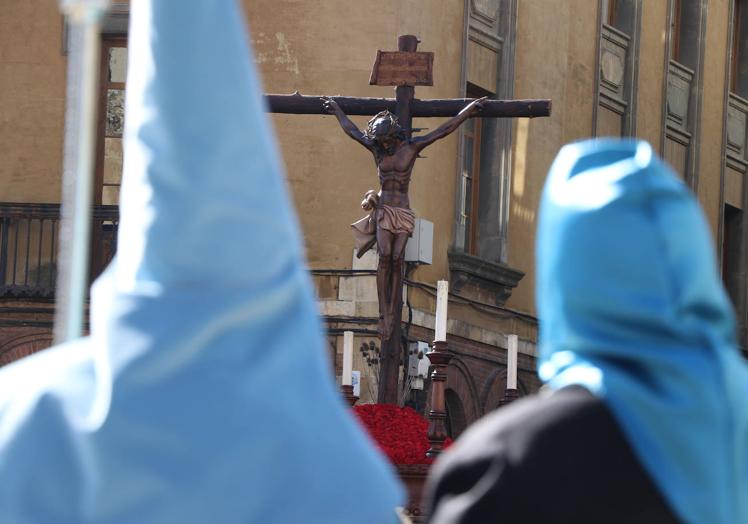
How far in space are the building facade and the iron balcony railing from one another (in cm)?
2

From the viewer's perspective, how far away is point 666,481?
2711 millimetres

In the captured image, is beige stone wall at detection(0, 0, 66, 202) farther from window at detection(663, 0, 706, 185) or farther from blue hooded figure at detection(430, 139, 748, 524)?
blue hooded figure at detection(430, 139, 748, 524)

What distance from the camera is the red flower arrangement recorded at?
27.9 ft

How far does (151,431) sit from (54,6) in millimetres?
17202

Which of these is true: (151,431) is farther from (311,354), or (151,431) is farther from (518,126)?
(518,126)

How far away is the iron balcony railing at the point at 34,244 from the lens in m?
18.3

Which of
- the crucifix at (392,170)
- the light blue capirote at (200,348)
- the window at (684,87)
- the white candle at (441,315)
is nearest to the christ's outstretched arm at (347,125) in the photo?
the crucifix at (392,170)

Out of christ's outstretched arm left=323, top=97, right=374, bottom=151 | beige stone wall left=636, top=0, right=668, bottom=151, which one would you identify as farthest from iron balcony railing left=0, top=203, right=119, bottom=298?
beige stone wall left=636, top=0, right=668, bottom=151

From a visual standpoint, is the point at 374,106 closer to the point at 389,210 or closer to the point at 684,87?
the point at 389,210

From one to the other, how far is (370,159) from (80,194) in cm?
1595

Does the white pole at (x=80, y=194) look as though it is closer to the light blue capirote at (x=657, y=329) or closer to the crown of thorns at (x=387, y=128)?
the light blue capirote at (x=657, y=329)

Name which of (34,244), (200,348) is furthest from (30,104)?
(200,348)

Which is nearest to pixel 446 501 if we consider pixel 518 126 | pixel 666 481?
pixel 666 481

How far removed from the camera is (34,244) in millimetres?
18516
